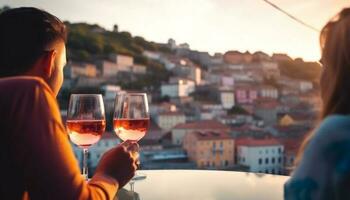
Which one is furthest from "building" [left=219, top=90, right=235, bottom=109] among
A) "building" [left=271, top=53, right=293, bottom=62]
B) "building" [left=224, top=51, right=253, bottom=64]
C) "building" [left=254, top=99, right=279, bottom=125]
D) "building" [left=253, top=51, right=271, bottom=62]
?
"building" [left=271, top=53, right=293, bottom=62]

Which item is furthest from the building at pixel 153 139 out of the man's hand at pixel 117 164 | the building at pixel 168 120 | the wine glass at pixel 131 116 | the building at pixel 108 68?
the man's hand at pixel 117 164

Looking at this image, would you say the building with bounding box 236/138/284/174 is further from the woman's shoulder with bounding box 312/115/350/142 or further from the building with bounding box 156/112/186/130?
the woman's shoulder with bounding box 312/115/350/142

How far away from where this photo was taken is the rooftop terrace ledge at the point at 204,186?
0.64 meters

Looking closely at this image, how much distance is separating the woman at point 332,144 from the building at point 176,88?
2394cm

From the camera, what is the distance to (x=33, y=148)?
1.07 ft

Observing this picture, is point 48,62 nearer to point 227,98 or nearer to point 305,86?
point 227,98

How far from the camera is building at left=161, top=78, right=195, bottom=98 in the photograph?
960 inches

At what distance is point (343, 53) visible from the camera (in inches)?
13.5

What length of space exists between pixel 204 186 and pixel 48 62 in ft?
1.31

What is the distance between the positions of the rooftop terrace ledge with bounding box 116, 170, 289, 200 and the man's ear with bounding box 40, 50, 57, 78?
275 millimetres

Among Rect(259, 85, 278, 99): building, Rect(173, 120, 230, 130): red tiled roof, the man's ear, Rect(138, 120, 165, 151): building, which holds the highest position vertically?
Rect(259, 85, 278, 99): building

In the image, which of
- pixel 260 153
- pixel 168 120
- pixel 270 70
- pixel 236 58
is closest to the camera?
pixel 260 153

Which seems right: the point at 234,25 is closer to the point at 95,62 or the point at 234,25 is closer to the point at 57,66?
the point at 95,62

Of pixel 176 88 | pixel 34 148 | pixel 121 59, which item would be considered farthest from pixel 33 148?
pixel 121 59
